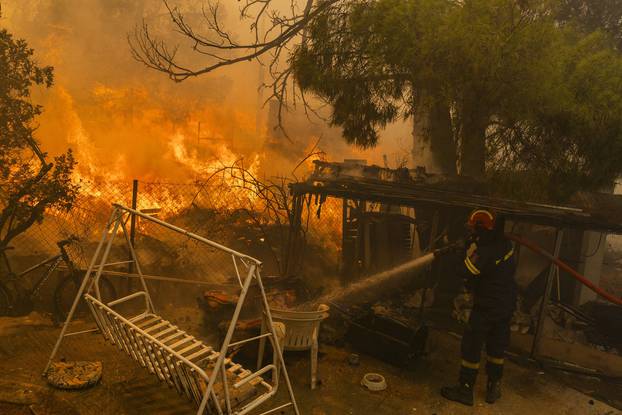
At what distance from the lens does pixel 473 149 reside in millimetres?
9500

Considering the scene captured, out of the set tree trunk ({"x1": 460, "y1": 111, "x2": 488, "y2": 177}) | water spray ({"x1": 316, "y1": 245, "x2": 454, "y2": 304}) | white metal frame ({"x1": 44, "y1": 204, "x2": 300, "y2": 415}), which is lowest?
water spray ({"x1": 316, "y1": 245, "x2": 454, "y2": 304})

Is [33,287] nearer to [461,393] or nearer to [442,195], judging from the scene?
[461,393]

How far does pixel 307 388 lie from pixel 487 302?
8.16ft

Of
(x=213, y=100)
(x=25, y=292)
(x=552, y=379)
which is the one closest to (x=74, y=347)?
(x=25, y=292)

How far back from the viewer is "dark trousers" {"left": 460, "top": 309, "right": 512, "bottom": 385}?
5.63m

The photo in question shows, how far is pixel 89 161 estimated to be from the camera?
61.9 ft

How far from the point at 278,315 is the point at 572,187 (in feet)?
21.3

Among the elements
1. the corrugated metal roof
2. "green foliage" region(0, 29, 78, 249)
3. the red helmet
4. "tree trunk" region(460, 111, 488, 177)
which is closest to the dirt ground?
"green foliage" region(0, 29, 78, 249)

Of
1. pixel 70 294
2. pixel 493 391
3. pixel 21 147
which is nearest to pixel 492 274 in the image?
pixel 493 391

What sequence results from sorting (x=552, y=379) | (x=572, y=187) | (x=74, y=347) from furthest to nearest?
(x=572, y=187), (x=552, y=379), (x=74, y=347)

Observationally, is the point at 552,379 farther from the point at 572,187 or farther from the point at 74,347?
the point at 74,347

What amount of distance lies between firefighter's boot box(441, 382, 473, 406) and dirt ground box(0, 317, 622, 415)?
0.08 meters

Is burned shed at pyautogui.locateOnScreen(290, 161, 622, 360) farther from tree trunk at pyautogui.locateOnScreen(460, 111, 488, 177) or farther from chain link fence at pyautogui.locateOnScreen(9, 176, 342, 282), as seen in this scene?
chain link fence at pyautogui.locateOnScreen(9, 176, 342, 282)

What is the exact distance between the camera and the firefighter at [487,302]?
5617 millimetres
